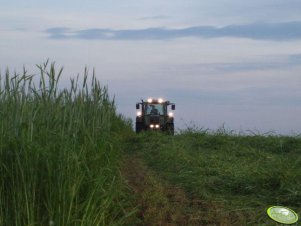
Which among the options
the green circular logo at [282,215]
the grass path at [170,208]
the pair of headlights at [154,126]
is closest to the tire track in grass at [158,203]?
the grass path at [170,208]

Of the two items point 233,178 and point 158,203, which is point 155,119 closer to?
point 233,178

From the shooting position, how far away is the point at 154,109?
23.7 meters

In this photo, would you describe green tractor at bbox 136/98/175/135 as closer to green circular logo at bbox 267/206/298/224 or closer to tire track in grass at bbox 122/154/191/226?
tire track in grass at bbox 122/154/191/226

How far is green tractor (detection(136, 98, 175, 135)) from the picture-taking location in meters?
23.3

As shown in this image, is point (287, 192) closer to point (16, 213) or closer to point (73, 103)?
point (73, 103)

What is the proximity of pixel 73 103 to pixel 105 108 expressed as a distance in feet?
5.11

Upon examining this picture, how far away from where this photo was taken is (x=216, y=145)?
16.1 m

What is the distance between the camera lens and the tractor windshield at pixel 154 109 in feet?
77.7

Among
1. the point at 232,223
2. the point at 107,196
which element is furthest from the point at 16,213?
the point at 232,223

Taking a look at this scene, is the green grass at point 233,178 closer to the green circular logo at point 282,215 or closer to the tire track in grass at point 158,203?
the tire track in grass at point 158,203

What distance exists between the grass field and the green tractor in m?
10.9

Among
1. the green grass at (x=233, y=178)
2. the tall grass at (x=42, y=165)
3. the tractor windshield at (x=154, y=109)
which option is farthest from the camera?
the tractor windshield at (x=154, y=109)

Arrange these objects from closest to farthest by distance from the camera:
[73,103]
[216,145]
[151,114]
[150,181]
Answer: [73,103], [150,181], [216,145], [151,114]

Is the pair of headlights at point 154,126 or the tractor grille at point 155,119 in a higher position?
the tractor grille at point 155,119
